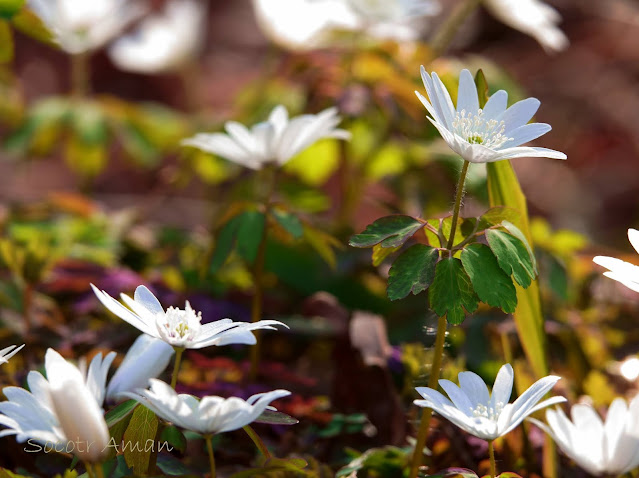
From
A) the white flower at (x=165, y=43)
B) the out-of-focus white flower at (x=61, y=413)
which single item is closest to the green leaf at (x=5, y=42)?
the out-of-focus white flower at (x=61, y=413)

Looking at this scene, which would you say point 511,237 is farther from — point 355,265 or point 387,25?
point 387,25

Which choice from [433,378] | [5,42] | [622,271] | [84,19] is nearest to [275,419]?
[433,378]

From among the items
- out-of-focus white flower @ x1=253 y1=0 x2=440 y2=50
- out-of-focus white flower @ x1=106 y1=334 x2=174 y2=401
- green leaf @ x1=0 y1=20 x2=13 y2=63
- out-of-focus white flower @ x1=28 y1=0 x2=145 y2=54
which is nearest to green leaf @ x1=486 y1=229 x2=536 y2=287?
out-of-focus white flower @ x1=106 y1=334 x2=174 y2=401

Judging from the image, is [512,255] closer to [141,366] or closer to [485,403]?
[485,403]

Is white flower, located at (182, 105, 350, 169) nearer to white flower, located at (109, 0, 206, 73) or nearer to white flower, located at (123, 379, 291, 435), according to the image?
white flower, located at (123, 379, 291, 435)

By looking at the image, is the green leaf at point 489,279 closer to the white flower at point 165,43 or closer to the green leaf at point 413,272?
the green leaf at point 413,272

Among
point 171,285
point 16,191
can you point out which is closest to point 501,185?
point 171,285
